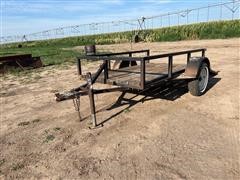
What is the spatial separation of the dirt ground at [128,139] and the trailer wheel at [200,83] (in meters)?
0.16

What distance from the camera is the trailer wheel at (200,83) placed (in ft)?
18.0

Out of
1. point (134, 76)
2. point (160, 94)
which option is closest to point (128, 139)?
point (134, 76)

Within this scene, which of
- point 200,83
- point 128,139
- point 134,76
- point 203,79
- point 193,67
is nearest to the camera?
point 128,139

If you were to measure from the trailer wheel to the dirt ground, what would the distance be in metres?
0.16

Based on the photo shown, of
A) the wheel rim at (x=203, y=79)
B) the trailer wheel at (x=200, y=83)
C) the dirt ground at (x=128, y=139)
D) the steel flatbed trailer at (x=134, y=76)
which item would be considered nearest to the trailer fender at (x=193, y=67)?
the steel flatbed trailer at (x=134, y=76)

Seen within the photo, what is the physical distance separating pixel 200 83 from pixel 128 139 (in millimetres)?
2924

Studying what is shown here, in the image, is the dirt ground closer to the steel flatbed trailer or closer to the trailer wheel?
the trailer wheel

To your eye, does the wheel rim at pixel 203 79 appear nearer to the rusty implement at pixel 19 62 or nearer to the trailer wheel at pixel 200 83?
the trailer wheel at pixel 200 83

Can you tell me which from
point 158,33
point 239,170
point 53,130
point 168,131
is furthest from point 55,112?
point 158,33

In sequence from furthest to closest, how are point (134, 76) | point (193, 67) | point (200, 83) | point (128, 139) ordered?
point (200, 83) < point (193, 67) < point (134, 76) < point (128, 139)

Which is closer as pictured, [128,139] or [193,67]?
[128,139]

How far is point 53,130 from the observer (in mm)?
4348

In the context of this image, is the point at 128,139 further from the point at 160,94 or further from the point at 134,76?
the point at 160,94

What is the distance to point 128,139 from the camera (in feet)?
12.5
